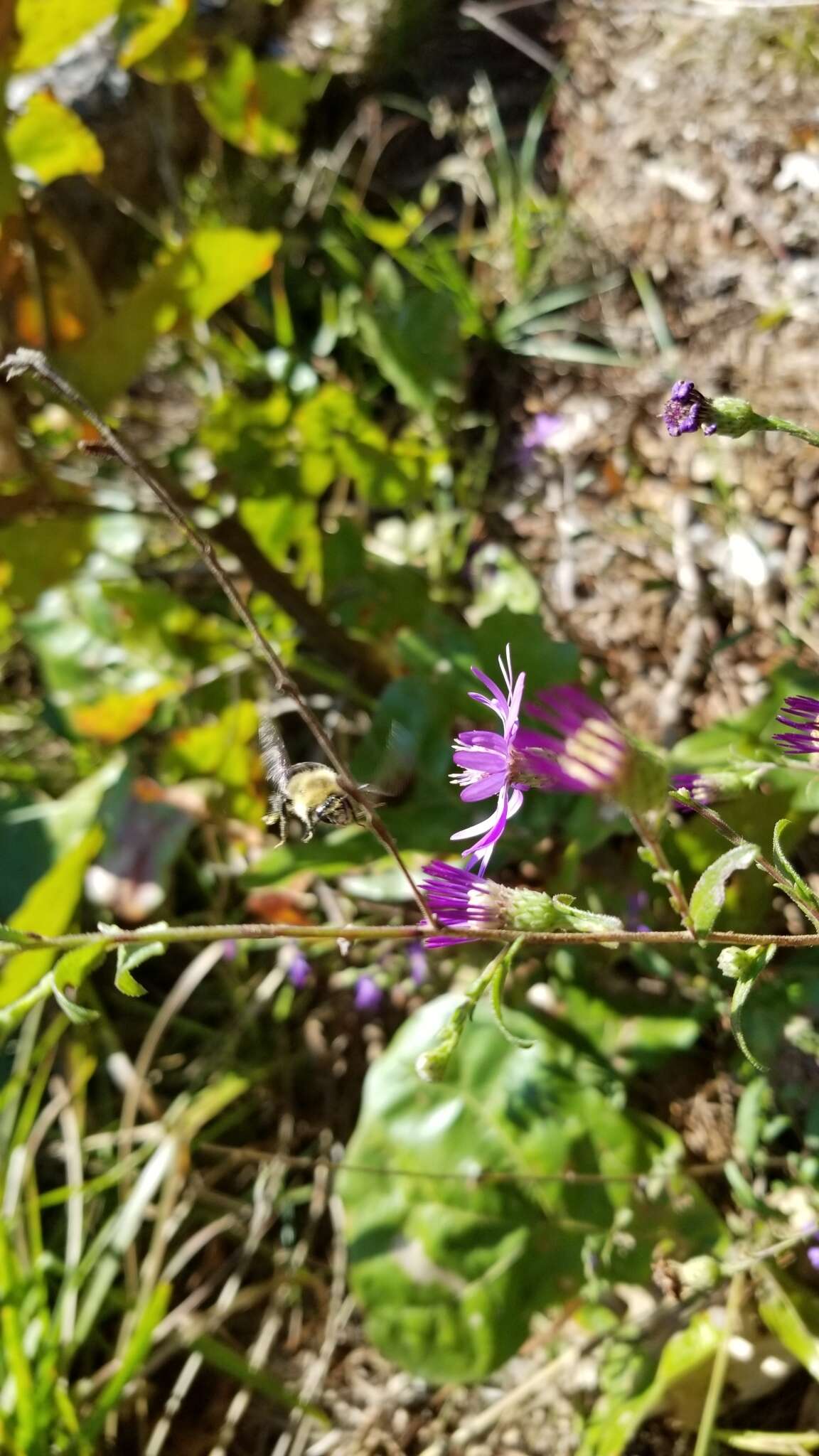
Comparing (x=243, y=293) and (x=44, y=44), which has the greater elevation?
(x=44, y=44)

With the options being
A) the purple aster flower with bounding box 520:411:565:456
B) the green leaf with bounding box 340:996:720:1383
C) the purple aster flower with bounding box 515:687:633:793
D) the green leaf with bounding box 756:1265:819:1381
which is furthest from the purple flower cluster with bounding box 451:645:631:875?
the purple aster flower with bounding box 520:411:565:456

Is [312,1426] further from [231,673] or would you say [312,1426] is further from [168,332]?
[168,332]

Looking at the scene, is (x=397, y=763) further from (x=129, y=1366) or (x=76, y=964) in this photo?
(x=129, y=1366)

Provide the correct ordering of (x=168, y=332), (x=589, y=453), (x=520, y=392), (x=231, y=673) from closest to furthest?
(x=168, y=332) < (x=231, y=673) < (x=589, y=453) < (x=520, y=392)

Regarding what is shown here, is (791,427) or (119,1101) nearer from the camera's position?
(791,427)

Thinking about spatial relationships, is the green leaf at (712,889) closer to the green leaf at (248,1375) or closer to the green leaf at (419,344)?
the green leaf at (248,1375)

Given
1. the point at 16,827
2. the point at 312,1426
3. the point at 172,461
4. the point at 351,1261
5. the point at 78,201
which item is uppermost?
the point at 78,201

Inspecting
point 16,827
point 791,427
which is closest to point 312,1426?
point 16,827
